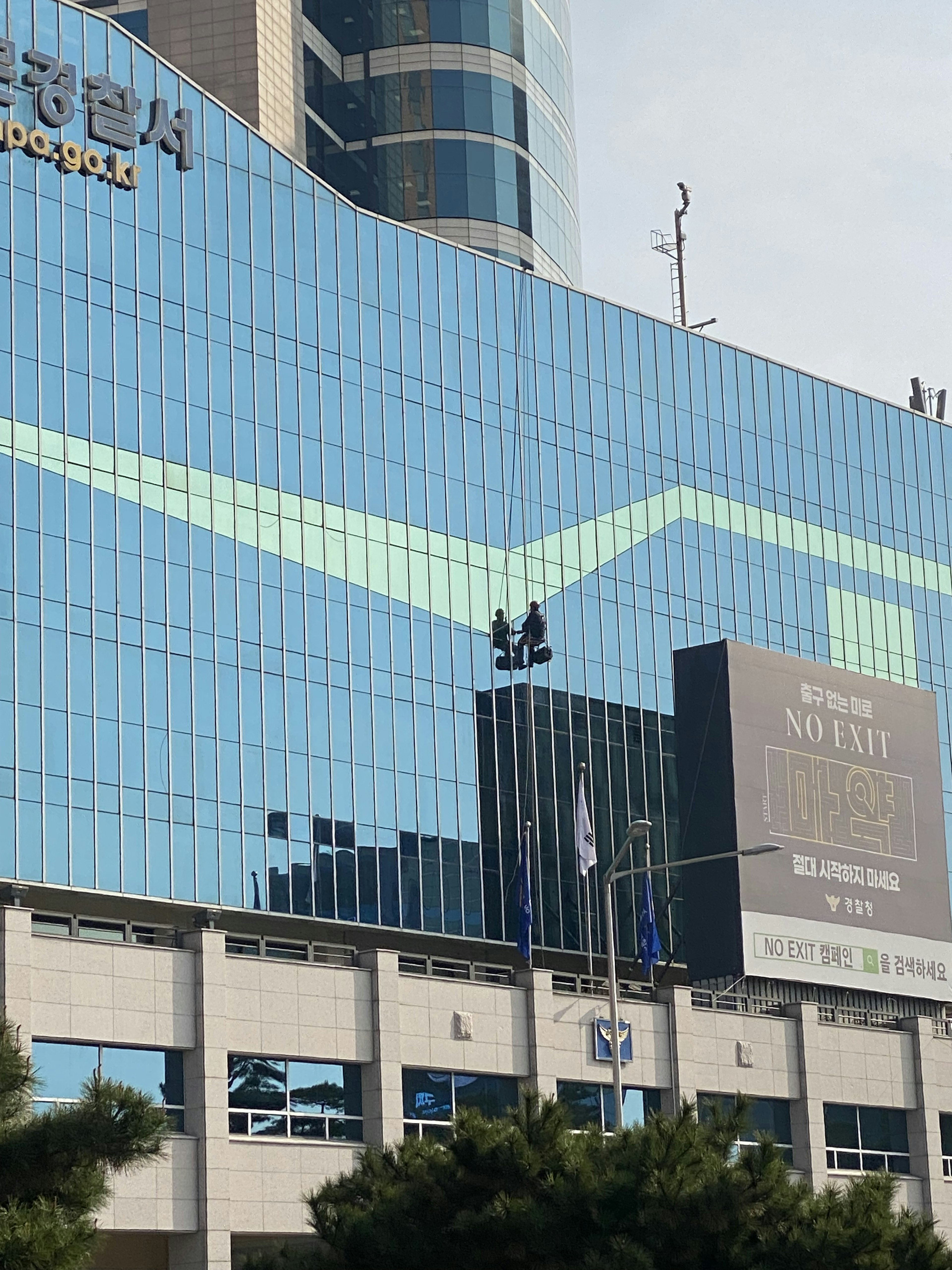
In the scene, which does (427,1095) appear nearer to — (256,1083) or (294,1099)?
(294,1099)

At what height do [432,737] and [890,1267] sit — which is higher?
[432,737]

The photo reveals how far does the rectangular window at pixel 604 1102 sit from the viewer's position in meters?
62.2

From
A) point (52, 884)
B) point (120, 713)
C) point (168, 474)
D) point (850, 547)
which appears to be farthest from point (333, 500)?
point (850, 547)

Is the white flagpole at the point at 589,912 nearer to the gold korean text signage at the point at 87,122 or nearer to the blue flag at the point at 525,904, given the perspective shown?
the blue flag at the point at 525,904

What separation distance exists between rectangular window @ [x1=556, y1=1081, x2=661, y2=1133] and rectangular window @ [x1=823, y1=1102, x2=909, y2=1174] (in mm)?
7389

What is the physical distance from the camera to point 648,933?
6719 centimetres

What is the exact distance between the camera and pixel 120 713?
187 ft

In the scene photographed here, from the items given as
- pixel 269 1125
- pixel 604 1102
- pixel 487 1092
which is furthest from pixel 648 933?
pixel 269 1125

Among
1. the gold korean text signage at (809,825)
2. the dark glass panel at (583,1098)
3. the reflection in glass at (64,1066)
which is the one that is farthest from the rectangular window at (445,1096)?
the gold korean text signage at (809,825)

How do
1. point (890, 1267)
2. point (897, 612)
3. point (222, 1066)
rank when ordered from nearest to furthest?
point (890, 1267) < point (222, 1066) < point (897, 612)

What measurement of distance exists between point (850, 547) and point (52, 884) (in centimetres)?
3824

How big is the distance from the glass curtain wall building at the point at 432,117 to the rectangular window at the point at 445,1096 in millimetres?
39132

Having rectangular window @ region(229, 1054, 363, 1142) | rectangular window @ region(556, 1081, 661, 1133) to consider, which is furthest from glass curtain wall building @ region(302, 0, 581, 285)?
rectangular window @ region(229, 1054, 363, 1142)

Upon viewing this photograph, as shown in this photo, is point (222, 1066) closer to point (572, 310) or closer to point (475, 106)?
point (572, 310)
